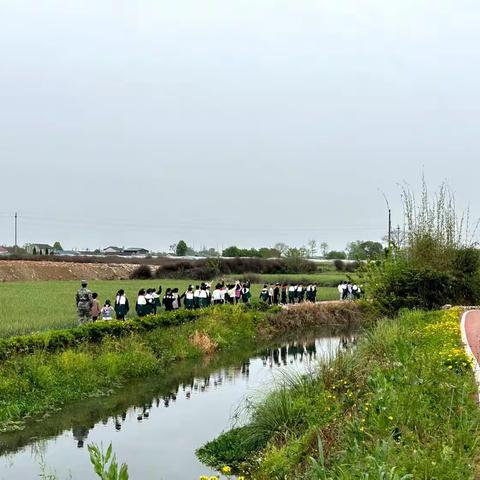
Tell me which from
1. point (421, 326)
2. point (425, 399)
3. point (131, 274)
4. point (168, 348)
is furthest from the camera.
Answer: point (131, 274)

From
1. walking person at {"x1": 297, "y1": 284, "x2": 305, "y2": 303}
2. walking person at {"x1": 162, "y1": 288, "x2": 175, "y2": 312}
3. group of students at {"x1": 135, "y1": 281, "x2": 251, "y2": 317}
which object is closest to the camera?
group of students at {"x1": 135, "y1": 281, "x2": 251, "y2": 317}

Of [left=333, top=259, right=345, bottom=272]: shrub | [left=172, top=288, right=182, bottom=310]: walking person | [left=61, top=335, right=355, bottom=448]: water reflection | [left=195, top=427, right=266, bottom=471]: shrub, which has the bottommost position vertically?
[left=61, top=335, right=355, bottom=448]: water reflection

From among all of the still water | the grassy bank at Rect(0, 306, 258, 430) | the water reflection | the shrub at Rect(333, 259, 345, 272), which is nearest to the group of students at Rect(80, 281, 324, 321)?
the grassy bank at Rect(0, 306, 258, 430)

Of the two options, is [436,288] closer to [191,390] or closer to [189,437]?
[191,390]

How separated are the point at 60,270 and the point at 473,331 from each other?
162 feet

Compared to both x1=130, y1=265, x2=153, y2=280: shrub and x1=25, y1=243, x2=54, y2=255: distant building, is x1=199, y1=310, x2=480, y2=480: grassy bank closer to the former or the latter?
x1=130, y1=265, x2=153, y2=280: shrub

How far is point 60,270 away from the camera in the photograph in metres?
60.2

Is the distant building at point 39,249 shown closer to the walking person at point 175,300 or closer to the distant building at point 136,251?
the distant building at point 136,251

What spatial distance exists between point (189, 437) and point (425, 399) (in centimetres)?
679

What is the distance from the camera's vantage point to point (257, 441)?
36.6 ft

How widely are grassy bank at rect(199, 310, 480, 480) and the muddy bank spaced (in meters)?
45.7

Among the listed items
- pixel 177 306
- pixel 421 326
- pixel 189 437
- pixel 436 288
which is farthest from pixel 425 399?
pixel 177 306

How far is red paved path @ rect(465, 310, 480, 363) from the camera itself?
12856 mm

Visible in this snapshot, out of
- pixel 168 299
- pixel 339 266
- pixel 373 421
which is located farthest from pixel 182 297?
pixel 339 266
